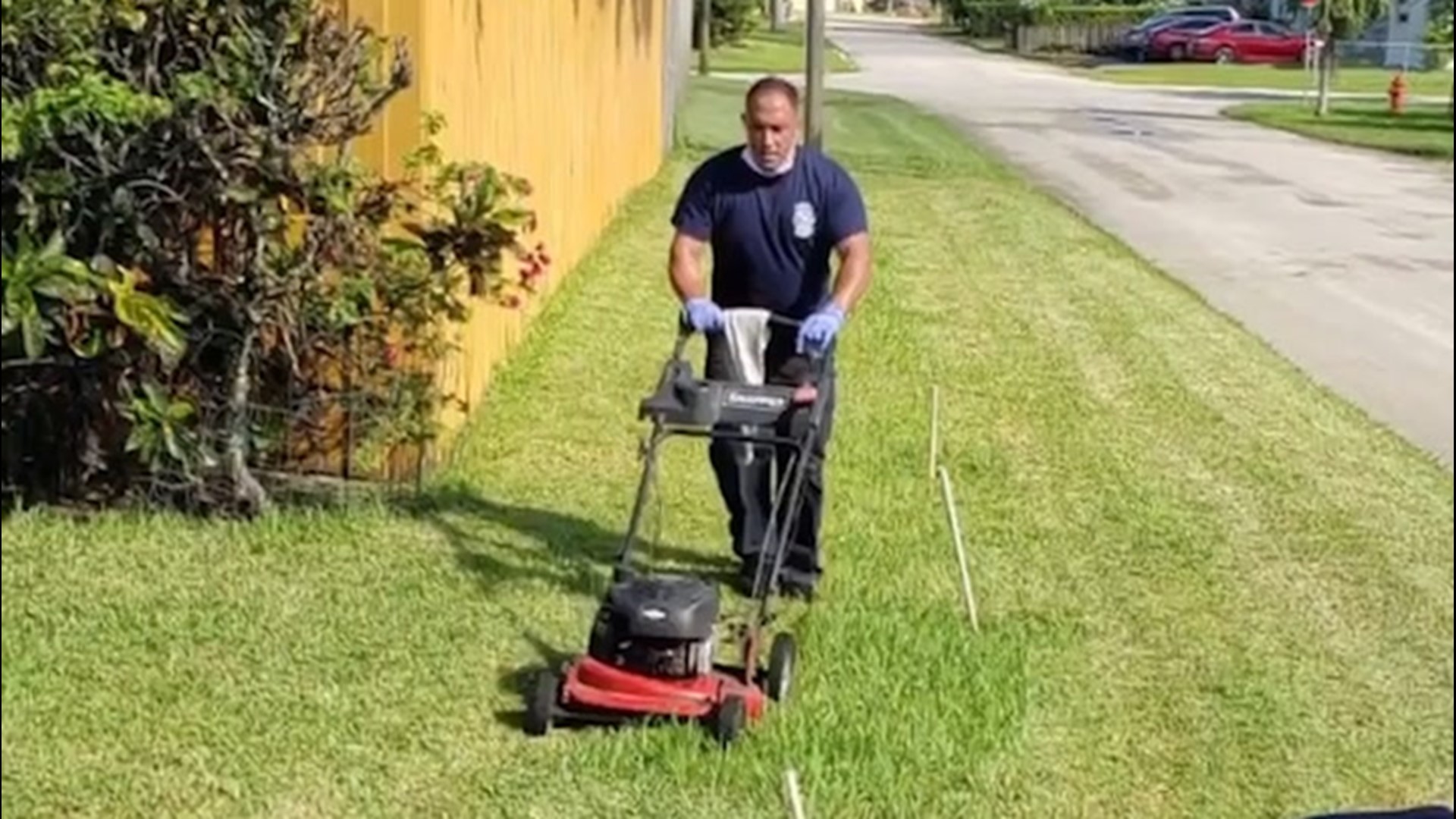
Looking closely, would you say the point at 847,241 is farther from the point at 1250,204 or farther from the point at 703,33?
the point at 703,33

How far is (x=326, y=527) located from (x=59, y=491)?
0.97m

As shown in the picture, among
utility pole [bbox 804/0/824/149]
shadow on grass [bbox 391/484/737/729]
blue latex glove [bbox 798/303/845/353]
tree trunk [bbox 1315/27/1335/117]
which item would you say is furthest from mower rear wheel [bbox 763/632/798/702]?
→ tree trunk [bbox 1315/27/1335/117]

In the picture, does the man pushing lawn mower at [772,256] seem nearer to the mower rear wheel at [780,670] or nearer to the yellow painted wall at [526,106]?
the mower rear wheel at [780,670]

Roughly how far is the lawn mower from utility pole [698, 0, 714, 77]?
120 ft

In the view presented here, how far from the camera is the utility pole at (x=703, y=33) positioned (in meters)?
43.6

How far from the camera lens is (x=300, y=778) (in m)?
5.79

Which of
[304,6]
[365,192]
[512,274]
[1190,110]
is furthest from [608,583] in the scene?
[1190,110]

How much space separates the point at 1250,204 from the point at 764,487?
17002 mm

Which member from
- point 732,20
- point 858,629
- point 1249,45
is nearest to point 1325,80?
point 1249,45

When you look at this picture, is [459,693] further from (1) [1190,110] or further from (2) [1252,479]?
(1) [1190,110]

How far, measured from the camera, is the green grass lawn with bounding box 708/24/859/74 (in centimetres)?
4841

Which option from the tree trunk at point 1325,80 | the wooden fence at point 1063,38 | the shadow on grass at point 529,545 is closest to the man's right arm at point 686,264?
the shadow on grass at point 529,545

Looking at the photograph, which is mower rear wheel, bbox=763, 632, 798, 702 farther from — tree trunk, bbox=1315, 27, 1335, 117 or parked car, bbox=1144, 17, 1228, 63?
tree trunk, bbox=1315, 27, 1335, 117

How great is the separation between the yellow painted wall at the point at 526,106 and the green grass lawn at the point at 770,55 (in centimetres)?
2471
